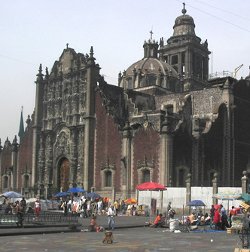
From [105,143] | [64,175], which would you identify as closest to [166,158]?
[105,143]

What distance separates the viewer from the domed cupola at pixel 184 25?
80.0 m

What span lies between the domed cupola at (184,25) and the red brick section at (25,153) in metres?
29.7

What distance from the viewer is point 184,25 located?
80.6 meters

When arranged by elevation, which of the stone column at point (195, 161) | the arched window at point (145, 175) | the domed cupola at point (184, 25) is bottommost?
the arched window at point (145, 175)

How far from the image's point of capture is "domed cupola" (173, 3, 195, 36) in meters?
80.0

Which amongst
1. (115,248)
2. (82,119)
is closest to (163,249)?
(115,248)

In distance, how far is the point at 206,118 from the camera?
188 ft

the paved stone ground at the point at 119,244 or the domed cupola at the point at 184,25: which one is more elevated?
the domed cupola at the point at 184,25

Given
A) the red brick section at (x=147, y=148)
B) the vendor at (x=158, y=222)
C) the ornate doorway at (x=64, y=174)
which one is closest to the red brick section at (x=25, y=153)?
the ornate doorway at (x=64, y=174)

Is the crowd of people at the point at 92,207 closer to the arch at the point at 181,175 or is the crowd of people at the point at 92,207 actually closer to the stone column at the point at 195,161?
the arch at the point at 181,175

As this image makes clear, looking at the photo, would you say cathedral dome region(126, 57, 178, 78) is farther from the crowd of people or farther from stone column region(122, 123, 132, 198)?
the crowd of people

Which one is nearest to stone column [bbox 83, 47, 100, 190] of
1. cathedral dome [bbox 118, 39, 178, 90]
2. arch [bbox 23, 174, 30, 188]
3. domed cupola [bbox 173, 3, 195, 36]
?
arch [bbox 23, 174, 30, 188]

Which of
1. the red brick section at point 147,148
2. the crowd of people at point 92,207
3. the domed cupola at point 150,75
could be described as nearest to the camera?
the crowd of people at point 92,207

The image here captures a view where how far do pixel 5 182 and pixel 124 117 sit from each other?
→ 64.1 feet
